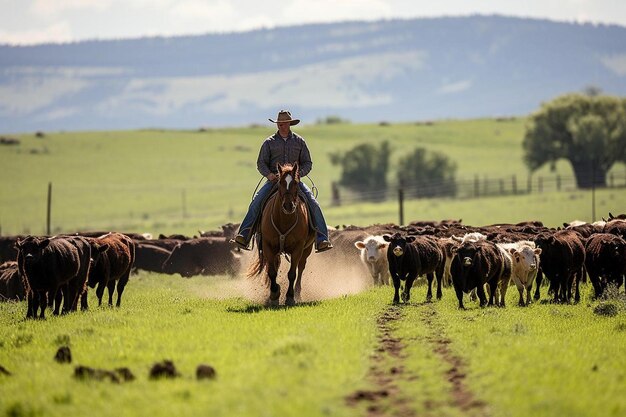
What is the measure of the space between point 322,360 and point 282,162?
7.48 metres

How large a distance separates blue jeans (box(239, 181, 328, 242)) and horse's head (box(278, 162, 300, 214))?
0.70 m

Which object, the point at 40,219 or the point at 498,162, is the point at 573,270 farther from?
the point at 498,162

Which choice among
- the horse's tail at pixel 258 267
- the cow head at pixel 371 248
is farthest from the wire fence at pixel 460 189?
the horse's tail at pixel 258 267

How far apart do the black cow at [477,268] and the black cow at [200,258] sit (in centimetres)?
1201

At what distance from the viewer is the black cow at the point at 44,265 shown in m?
16.3

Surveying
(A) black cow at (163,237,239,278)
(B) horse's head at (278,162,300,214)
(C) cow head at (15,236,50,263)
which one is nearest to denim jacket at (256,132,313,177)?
(B) horse's head at (278,162,300,214)

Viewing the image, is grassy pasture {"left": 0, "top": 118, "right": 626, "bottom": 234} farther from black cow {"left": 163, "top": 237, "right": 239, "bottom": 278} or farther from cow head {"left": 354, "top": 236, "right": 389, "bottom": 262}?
cow head {"left": 354, "top": 236, "right": 389, "bottom": 262}

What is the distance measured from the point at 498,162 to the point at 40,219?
4563cm

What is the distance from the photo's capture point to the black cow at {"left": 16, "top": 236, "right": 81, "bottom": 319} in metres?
16.3

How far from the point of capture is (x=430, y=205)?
64.0 metres

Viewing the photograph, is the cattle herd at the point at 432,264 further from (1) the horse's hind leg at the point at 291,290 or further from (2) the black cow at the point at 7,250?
(2) the black cow at the point at 7,250

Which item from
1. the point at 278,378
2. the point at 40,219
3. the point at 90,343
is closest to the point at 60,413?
the point at 278,378

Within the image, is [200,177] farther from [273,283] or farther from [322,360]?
[322,360]

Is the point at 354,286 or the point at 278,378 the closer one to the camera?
the point at 278,378
